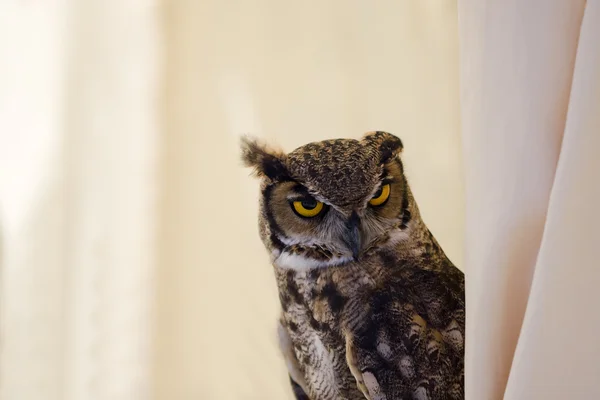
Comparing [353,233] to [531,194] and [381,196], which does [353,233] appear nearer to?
[381,196]

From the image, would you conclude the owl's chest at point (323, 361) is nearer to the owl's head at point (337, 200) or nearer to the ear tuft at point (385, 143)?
the owl's head at point (337, 200)

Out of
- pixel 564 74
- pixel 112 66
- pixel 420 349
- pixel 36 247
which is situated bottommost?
pixel 420 349

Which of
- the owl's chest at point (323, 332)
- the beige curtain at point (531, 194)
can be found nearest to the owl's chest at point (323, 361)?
the owl's chest at point (323, 332)

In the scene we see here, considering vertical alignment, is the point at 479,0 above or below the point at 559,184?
above

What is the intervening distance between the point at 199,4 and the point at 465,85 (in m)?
0.62

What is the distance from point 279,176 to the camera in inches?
32.3

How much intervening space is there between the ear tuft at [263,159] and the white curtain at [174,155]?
1.2 inches

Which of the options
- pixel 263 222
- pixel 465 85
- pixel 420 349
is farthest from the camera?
pixel 263 222

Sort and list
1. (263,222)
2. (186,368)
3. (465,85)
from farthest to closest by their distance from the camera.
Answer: (186,368)
(263,222)
(465,85)

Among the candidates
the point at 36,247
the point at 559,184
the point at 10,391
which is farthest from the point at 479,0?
the point at 10,391

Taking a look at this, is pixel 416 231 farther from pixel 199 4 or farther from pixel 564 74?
pixel 199 4

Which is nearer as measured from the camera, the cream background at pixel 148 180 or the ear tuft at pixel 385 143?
the ear tuft at pixel 385 143

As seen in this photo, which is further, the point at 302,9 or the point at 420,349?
the point at 302,9

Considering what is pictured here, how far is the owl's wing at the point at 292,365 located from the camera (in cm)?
84
